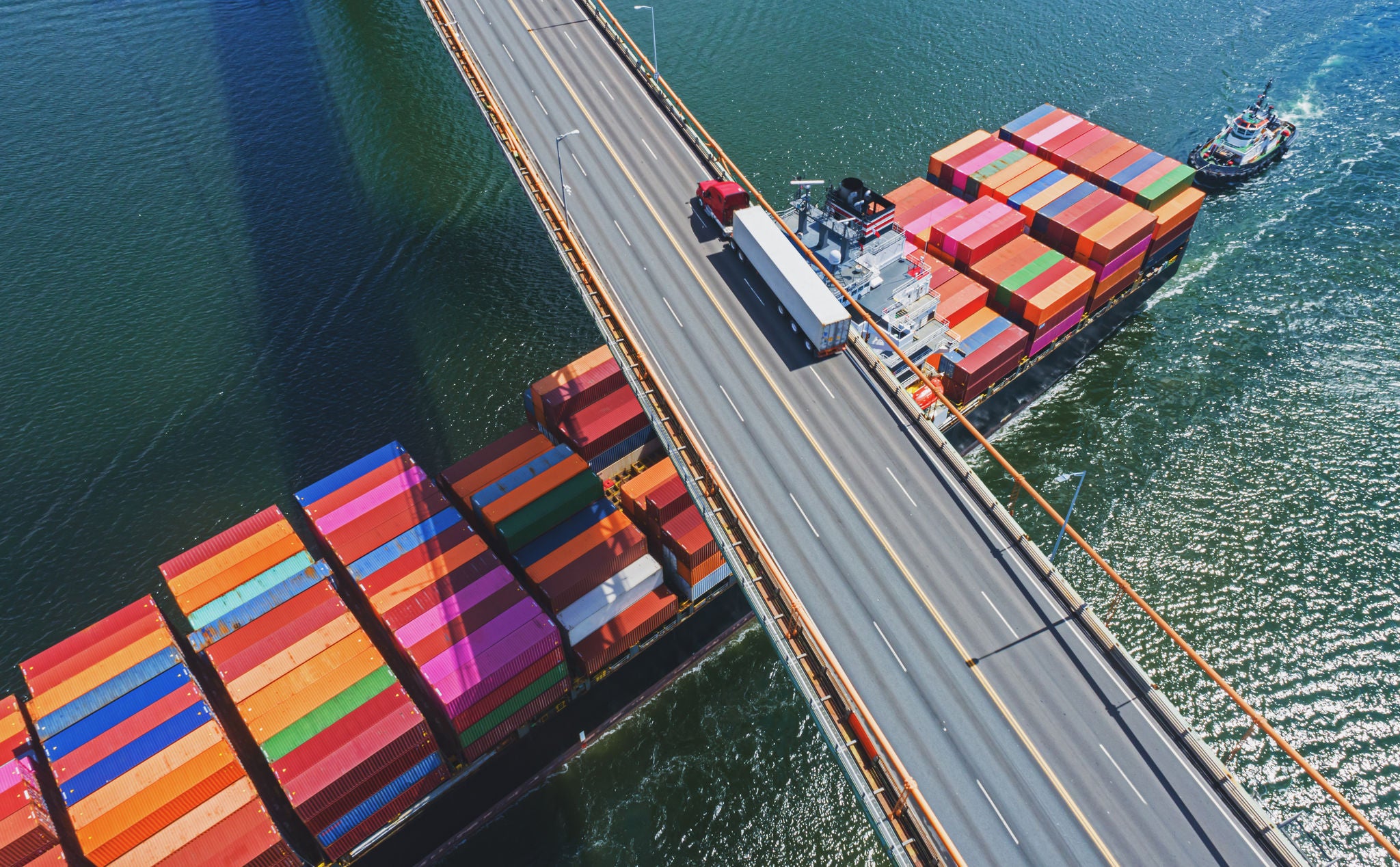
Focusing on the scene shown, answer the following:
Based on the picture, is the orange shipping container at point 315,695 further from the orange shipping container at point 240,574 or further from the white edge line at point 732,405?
the white edge line at point 732,405

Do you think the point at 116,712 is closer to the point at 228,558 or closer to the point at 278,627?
the point at 278,627

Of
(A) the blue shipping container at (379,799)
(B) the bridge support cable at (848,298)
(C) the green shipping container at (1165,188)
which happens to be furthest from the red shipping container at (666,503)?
(C) the green shipping container at (1165,188)

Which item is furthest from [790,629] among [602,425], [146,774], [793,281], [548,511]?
[146,774]

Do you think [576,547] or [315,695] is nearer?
[315,695]

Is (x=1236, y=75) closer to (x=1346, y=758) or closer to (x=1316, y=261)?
(x=1316, y=261)

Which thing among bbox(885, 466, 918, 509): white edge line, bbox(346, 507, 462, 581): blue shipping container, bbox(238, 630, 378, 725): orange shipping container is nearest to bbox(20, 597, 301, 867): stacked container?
bbox(238, 630, 378, 725): orange shipping container

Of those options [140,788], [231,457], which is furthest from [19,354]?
[140,788]

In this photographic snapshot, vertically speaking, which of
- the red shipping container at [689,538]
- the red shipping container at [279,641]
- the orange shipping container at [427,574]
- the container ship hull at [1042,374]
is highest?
the red shipping container at [279,641]
